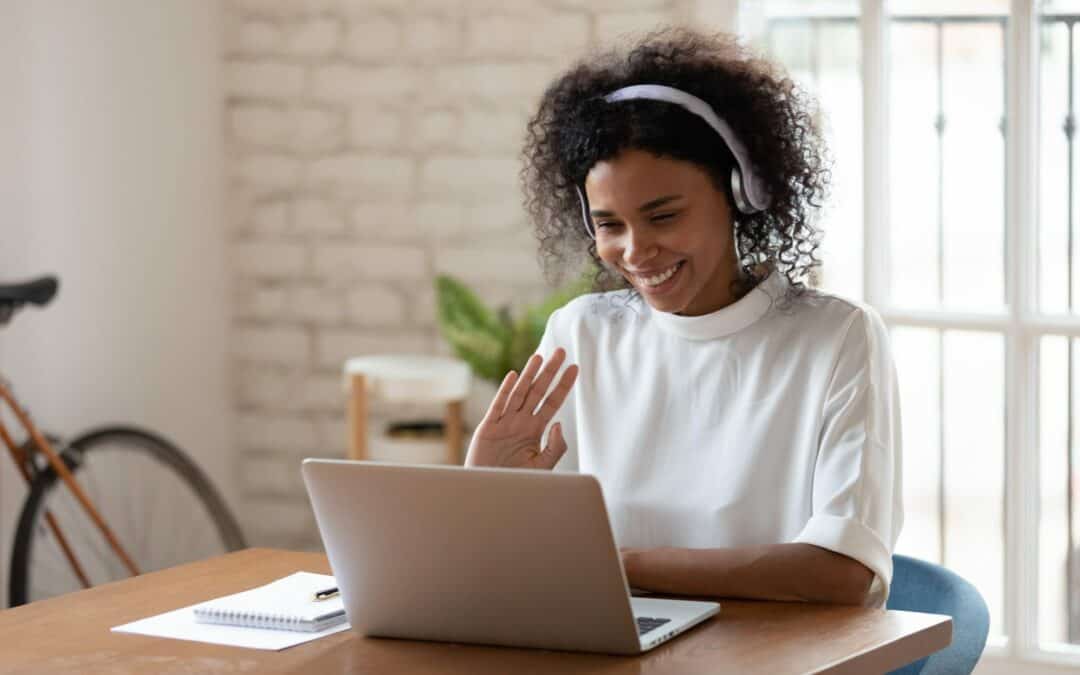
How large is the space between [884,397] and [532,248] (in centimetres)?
209

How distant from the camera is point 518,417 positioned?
1991mm

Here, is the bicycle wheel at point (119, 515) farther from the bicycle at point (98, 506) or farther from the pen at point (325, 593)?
the pen at point (325, 593)

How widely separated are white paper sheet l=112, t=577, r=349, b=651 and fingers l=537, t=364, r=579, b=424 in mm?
410

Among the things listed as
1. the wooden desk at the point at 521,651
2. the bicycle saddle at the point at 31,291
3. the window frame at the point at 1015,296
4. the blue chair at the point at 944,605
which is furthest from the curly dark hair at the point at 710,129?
the bicycle saddle at the point at 31,291

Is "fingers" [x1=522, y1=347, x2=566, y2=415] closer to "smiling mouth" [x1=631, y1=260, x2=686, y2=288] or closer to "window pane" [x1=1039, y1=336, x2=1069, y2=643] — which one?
"smiling mouth" [x1=631, y1=260, x2=686, y2=288]

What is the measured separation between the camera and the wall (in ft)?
12.2

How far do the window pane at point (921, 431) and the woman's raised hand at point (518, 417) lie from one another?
1.77 m

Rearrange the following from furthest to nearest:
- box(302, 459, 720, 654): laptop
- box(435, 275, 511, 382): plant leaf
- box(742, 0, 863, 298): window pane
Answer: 1. box(435, 275, 511, 382): plant leaf
2. box(742, 0, 863, 298): window pane
3. box(302, 459, 720, 654): laptop

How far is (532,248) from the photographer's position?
4.00 meters

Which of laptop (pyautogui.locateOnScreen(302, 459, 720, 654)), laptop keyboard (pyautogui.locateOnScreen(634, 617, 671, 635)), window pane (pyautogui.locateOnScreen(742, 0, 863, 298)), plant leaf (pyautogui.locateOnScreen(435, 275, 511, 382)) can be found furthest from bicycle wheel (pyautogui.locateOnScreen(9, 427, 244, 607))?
laptop keyboard (pyautogui.locateOnScreen(634, 617, 671, 635))

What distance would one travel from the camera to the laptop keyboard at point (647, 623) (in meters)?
1.60

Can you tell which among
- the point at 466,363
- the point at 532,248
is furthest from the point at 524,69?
the point at 466,363

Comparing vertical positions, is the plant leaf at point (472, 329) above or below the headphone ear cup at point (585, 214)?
below

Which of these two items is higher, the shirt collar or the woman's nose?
the woman's nose
